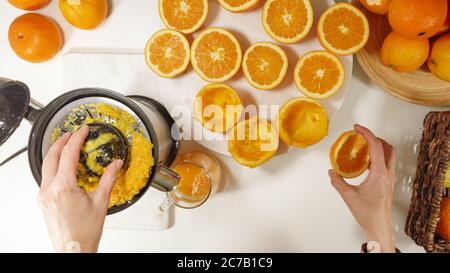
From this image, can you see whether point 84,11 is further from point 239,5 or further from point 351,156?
point 351,156

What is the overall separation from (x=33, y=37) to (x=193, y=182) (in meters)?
0.49

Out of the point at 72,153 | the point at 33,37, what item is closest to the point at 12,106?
the point at 72,153

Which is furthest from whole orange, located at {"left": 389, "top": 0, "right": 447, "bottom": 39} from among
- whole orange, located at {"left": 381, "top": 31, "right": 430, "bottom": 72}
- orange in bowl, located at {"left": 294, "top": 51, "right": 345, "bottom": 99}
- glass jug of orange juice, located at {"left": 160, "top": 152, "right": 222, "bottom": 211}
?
glass jug of orange juice, located at {"left": 160, "top": 152, "right": 222, "bottom": 211}

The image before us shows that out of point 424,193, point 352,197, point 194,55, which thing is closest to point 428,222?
point 424,193

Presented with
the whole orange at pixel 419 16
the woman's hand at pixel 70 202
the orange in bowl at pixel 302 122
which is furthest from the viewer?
the orange in bowl at pixel 302 122

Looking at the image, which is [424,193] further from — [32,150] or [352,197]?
[32,150]

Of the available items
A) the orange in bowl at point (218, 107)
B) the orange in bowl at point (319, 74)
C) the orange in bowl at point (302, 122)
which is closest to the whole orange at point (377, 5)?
the orange in bowl at point (319, 74)

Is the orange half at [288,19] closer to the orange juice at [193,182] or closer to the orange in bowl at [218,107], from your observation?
the orange in bowl at [218,107]

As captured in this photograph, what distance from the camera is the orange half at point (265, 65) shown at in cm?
90

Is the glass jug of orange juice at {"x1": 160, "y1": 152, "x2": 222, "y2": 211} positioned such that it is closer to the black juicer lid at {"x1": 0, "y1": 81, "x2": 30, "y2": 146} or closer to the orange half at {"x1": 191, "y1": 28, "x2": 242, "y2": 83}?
the orange half at {"x1": 191, "y1": 28, "x2": 242, "y2": 83}

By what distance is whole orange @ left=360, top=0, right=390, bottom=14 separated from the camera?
833 mm

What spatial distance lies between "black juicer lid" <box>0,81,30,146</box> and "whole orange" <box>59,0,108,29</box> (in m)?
0.29

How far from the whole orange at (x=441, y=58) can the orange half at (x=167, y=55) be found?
0.51m

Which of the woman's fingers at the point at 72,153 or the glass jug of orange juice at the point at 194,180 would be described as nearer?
the woman's fingers at the point at 72,153
